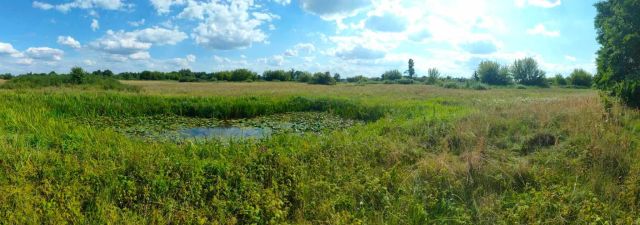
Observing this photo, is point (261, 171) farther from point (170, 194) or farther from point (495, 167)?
point (495, 167)

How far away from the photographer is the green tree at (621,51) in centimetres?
930

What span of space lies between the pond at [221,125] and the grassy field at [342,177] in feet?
9.48

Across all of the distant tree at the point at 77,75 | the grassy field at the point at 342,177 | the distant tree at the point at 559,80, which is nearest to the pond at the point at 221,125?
the grassy field at the point at 342,177

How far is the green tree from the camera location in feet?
30.5

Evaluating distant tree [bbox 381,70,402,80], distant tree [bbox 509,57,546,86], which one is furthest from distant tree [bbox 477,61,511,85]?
distant tree [bbox 381,70,402,80]

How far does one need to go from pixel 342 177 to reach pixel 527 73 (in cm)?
6348

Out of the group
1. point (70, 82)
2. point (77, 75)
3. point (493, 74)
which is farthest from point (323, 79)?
point (70, 82)

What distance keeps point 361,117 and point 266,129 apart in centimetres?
451

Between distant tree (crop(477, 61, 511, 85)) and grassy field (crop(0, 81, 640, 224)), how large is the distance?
52076mm

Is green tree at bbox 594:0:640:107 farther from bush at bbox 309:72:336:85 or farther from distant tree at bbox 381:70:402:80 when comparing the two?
distant tree at bbox 381:70:402:80

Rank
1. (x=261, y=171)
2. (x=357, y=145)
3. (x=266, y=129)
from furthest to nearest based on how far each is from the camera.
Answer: (x=266, y=129) → (x=357, y=145) → (x=261, y=171)

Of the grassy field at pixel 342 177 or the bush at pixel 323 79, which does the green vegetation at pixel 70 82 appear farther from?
the bush at pixel 323 79

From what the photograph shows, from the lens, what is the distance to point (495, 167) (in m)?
6.22

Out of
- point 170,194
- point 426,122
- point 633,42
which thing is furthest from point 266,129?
point 633,42
